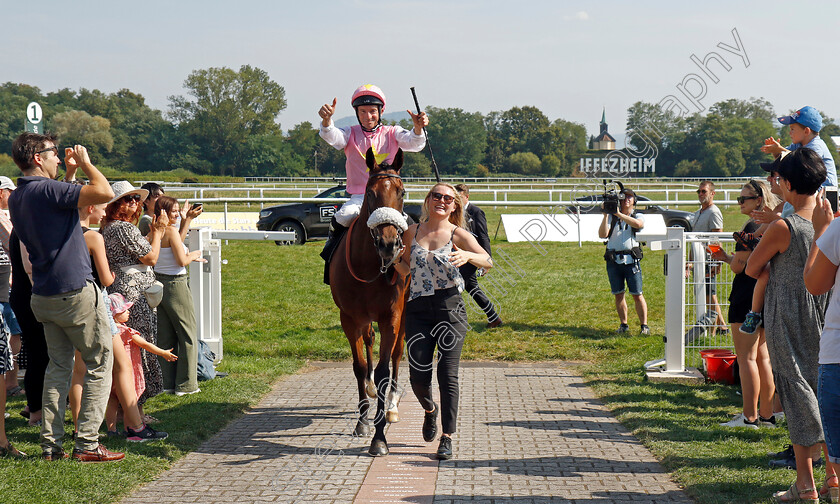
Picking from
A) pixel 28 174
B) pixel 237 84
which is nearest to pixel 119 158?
pixel 237 84

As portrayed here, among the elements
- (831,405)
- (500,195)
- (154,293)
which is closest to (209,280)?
(154,293)

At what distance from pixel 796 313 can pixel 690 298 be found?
395 cm

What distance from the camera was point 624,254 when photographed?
1065 centimetres

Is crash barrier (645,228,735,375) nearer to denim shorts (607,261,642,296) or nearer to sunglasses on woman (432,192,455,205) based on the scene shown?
denim shorts (607,261,642,296)

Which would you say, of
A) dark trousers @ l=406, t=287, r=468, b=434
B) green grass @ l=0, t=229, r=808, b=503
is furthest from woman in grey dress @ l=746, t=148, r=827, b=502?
dark trousers @ l=406, t=287, r=468, b=434

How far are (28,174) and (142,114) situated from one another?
80.9 meters

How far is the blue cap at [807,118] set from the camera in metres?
5.92

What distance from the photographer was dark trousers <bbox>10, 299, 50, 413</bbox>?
5887mm

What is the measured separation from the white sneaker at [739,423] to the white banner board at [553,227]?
14337mm

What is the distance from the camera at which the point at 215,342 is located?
363 inches

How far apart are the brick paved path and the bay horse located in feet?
1.07

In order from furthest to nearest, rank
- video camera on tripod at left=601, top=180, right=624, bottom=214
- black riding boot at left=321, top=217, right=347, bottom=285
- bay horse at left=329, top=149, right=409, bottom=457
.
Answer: video camera on tripod at left=601, top=180, right=624, bottom=214, black riding boot at left=321, top=217, right=347, bottom=285, bay horse at left=329, top=149, right=409, bottom=457

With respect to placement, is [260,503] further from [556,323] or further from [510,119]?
[510,119]

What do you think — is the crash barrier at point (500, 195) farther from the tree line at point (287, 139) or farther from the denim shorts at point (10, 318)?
the denim shorts at point (10, 318)
